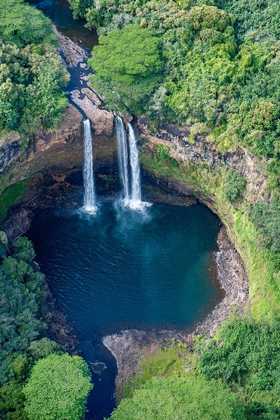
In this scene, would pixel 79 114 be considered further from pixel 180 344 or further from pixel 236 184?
pixel 180 344

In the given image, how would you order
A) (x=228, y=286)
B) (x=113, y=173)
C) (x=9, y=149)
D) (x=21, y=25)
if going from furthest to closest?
1. (x=113, y=173)
2. (x=21, y=25)
3. (x=228, y=286)
4. (x=9, y=149)

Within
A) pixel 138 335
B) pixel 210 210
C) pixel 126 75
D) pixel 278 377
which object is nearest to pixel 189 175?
pixel 210 210

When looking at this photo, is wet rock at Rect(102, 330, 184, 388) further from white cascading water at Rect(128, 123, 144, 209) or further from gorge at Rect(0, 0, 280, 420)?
white cascading water at Rect(128, 123, 144, 209)

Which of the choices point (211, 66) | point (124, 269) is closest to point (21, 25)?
point (211, 66)

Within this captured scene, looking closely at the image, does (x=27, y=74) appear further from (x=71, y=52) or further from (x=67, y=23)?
(x=67, y=23)

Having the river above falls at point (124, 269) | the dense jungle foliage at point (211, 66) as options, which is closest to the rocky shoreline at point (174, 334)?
the river above falls at point (124, 269)

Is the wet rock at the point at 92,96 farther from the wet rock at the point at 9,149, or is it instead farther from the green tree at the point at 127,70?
the wet rock at the point at 9,149
